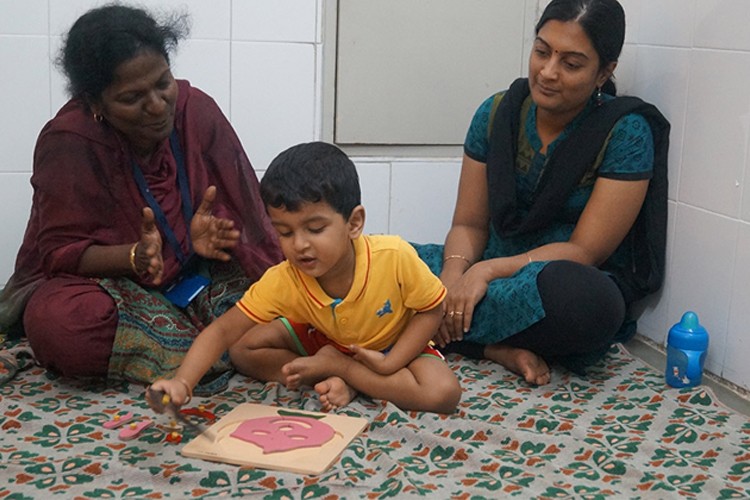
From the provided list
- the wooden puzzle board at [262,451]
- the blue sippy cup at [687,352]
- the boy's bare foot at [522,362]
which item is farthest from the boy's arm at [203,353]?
the blue sippy cup at [687,352]

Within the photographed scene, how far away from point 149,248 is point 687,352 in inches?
49.6

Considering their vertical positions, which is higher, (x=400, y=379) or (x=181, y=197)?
(x=181, y=197)

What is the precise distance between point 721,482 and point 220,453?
3.06 ft

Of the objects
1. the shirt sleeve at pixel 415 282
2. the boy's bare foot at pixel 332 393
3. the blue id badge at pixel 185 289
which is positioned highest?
the shirt sleeve at pixel 415 282

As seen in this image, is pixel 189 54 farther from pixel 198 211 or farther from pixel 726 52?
pixel 726 52

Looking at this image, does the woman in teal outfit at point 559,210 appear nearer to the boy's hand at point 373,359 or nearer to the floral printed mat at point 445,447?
the floral printed mat at point 445,447

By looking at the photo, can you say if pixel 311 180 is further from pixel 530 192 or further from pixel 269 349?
pixel 530 192

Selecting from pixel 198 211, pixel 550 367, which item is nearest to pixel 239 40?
pixel 198 211

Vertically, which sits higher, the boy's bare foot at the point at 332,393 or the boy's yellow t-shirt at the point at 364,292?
the boy's yellow t-shirt at the point at 364,292

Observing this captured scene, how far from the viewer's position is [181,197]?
2447 mm

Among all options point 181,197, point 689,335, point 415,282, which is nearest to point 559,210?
point 689,335

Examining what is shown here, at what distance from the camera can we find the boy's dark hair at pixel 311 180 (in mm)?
1919

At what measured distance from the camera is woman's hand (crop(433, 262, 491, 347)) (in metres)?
2.45

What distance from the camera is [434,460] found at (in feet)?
6.42
